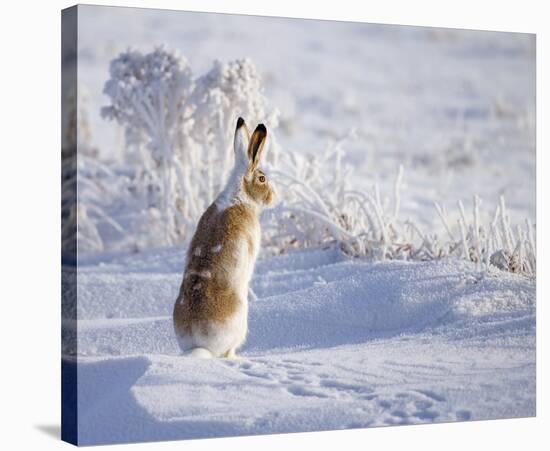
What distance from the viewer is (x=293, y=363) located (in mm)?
7086

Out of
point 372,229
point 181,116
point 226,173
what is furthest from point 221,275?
point 181,116

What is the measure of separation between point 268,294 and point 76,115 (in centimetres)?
224

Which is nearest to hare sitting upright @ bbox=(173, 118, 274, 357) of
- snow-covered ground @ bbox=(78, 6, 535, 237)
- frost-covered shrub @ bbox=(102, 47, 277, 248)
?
frost-covered shrub @ bbox=(102, 47, 277, 248)

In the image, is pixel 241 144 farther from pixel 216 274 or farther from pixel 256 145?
pixel 216 274

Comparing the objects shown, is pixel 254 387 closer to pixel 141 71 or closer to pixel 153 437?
pixel 153 437

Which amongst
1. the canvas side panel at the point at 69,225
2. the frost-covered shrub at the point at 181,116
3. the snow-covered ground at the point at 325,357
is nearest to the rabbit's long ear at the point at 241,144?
the canvas side panel at the point at 69,225

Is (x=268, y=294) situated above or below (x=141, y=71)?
below

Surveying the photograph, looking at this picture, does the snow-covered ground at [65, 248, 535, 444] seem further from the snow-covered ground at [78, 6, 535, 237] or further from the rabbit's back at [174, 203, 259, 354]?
the snow-covered ground at [78, 6, 535, 237]

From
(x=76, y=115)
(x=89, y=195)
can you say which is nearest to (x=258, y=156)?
(x=76, y=115)

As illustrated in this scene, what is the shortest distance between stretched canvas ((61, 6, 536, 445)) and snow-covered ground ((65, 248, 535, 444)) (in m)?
0.01

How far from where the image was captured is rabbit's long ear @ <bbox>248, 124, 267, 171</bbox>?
22.6 feet

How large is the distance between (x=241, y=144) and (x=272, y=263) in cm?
198

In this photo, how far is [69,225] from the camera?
264 inches

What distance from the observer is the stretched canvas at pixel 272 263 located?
21.9 ft
